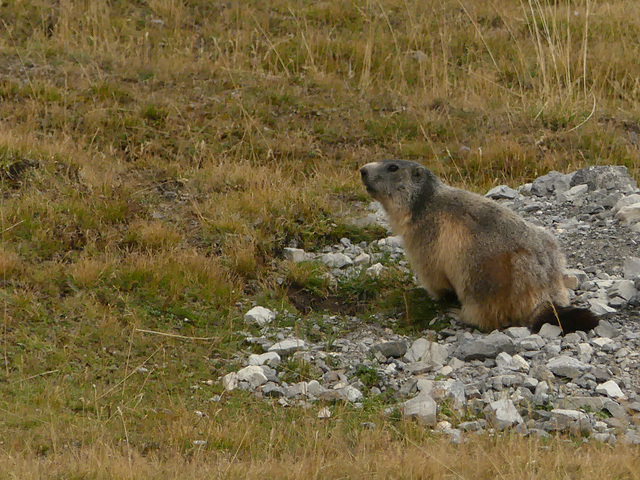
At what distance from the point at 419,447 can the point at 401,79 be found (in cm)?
1011

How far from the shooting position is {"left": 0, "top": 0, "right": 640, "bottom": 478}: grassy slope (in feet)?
19.3

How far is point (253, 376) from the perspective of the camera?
277 inches

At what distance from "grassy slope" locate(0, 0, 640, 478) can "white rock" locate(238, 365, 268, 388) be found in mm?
259

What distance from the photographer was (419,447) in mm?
5410

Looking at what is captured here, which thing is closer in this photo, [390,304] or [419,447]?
[419,447]

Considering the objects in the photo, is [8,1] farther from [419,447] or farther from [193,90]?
[419,447]

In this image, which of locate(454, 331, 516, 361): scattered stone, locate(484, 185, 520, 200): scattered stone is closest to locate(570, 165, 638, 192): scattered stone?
locate(484, 185, 520, 200): scattered stone

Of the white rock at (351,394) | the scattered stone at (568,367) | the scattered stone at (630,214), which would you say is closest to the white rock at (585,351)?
the scattered stone at (568,367)

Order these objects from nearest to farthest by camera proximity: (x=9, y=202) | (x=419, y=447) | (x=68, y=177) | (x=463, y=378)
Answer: (x=419, y=447)
(x=463, y=378)
(x=9, y=202)
(x=68, y=177)

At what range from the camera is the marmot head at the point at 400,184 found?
8.43m

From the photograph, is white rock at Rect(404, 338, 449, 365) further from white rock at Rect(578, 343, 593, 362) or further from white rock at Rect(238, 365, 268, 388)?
white rock at Rect(238, 365, 268, 388)

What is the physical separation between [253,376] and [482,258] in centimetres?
236

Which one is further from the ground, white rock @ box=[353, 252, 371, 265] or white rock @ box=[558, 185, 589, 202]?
white rock @ box=[558, 185, 589, 202]

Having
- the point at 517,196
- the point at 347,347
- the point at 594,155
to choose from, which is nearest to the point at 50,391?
the point at 347,347
